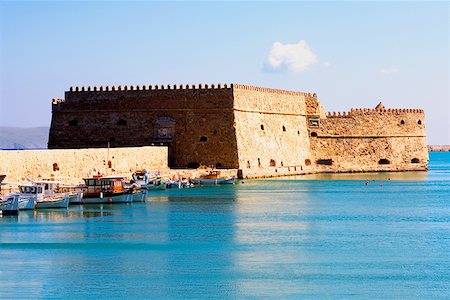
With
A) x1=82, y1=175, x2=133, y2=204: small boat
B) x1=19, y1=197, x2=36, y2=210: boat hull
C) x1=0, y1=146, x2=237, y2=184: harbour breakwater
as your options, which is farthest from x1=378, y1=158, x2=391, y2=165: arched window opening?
x1=19, y1=197, x2=36, y2=210: boat hull

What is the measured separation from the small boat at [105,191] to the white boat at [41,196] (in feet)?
4.41

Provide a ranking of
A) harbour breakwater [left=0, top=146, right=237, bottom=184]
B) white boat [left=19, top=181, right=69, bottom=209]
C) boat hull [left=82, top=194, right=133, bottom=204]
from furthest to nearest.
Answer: harbour breakwater [left=0, top=146, right=237, bottom=184]
boat hull [left=82, top=194, right=133, bottom=204]
white boat [left=19, top=181, right=69, bottom=209]

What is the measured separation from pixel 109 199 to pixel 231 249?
41.0 feet

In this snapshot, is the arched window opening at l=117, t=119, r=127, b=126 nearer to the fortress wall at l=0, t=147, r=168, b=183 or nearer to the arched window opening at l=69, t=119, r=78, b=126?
the arched window opening at l=69, t=119, r=78, b=126

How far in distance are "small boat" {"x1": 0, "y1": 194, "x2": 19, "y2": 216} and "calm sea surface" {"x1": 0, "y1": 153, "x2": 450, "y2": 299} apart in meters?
0.69

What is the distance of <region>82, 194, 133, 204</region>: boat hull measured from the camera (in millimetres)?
34938

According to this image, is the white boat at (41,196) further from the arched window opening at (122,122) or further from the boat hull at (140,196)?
the arched window opening at (122,122)

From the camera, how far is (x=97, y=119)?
49156 mm

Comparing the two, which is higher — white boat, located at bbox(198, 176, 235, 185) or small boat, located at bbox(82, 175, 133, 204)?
white boat, located at bbox(198, 176, 235, 185)

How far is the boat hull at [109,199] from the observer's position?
34.9 meters

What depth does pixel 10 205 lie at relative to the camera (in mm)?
30781

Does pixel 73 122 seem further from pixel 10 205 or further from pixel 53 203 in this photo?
pixel 10 205

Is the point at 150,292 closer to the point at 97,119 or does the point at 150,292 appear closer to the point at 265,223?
the point at 265,223

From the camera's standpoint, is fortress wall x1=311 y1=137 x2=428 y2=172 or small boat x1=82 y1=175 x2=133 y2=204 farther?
fortress wall x1=311 y1=137 x2=428 y2=172
